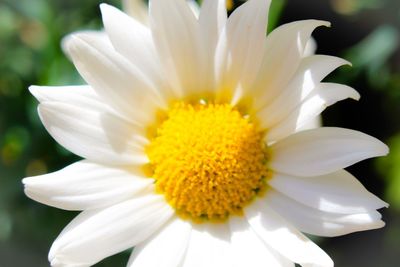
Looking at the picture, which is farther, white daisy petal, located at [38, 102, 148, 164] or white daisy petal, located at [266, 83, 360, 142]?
white daisy petal, located at [38, 102, 148, 164]

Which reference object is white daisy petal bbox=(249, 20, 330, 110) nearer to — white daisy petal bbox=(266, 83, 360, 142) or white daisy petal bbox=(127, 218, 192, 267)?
white daisy petal bbox=(266, 83, 360, 142)

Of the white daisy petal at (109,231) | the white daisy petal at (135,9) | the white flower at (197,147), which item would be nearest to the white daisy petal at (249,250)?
the white flower at (197,147)

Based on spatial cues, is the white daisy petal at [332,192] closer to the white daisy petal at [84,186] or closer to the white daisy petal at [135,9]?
the white daisy petal at [84,186]

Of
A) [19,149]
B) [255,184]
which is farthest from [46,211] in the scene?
[255,184]

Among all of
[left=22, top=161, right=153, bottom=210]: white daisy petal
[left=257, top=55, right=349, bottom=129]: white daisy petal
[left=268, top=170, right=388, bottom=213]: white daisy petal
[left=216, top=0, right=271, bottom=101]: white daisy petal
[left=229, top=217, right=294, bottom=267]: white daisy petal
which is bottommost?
[left=229, top=217, right=294, bottom=267]: white daisy petal

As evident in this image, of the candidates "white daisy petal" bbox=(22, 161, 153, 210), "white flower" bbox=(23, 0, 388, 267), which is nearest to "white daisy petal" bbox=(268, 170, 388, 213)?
"white flower" bbox=(23, 0, 388, 267)

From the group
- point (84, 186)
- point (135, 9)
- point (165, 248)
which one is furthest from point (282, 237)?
point (135, 9)

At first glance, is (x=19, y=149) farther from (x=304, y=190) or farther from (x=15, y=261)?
(x=304, y=190)
